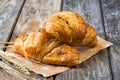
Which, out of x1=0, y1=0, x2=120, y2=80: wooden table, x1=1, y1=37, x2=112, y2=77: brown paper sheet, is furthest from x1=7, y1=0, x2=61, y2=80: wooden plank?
x1=1, y1=37, x2=112, y2=77: brown paper sheet

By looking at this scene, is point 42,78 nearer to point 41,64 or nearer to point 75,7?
point 41,64

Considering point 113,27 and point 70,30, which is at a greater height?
point 70,30

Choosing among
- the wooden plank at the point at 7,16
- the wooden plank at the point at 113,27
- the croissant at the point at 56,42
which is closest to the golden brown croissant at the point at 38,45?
the croissant at the point at 56,42

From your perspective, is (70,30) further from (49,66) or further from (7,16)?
(7,16)

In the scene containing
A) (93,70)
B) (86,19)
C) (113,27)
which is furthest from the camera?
(86,19)

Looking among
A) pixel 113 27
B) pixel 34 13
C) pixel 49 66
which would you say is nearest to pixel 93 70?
pixel 49 66

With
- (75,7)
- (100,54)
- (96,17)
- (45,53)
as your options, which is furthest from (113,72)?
(75,7)

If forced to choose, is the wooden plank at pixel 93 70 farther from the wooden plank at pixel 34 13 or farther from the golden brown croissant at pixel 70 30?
the wooden plank at pixel 34 13

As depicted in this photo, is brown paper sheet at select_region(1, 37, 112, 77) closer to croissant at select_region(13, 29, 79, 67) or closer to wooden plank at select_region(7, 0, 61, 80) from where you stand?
croissant at select_region(13, 29, 79, 67)
